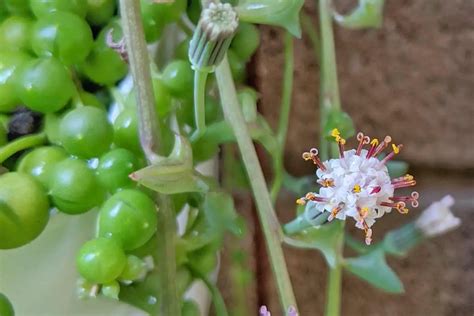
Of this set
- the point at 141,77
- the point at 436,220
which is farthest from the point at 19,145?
the point at 436,220

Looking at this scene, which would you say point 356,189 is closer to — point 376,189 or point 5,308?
point 376,189

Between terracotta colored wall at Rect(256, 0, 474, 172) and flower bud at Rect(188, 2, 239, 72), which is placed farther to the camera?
terracotta colored wall at Rect(256, 0, 474, 172)

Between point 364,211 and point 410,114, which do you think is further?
point 410,114

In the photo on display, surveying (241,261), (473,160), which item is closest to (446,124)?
(473,160)

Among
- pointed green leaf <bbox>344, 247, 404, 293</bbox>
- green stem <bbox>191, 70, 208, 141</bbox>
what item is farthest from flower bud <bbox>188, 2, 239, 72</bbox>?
pointed green leaf <bbox>344, 247, 404, 293</bbox>

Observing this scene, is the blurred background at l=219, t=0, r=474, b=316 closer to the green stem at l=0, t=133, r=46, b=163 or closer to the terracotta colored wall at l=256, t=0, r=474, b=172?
the terracotta colored wall at l=256, t=0, r=474, b=172

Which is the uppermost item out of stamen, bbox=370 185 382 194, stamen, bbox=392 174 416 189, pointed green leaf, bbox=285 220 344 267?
stamen, bbox=370 185 382 194

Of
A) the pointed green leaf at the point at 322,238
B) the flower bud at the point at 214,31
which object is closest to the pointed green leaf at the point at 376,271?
the pointed green leaf at the point at 322,238
